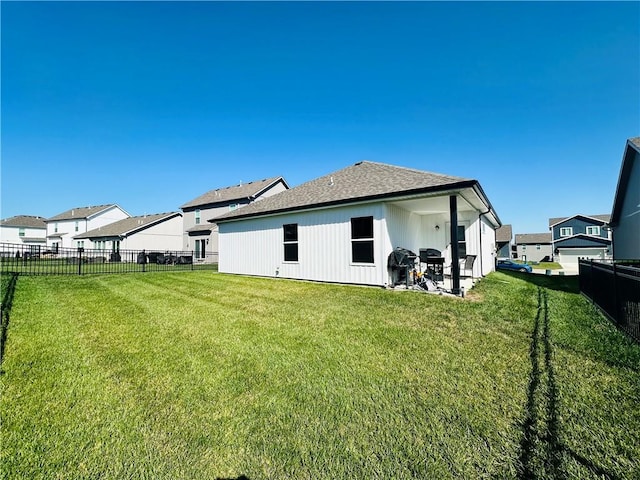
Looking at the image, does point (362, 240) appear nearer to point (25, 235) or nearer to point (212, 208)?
point (212, 208)

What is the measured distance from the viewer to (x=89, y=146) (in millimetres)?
16594

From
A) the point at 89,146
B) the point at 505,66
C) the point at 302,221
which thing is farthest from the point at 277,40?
the point at 89,146

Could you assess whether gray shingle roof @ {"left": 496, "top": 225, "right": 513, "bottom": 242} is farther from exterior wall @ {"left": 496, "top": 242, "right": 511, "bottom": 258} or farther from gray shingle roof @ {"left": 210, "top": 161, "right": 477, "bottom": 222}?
gray shingle roof @ {"left": 210, "top": 161, "right": 477, "bottom": 222}

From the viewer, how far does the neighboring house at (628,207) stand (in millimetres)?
13026

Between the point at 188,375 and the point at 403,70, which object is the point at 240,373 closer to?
the point at 188,375

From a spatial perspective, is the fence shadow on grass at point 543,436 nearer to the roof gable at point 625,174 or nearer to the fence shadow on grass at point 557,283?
the fence shadow on grass at point 557,283

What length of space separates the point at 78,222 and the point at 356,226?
44.9m

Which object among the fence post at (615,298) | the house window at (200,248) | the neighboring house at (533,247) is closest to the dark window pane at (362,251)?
the fence post at (615,298)

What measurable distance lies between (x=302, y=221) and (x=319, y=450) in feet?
29.2

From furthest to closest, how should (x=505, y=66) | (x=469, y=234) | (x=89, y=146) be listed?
(x=89, y=146)
(x=469, y=234)
(x=505, y=66)

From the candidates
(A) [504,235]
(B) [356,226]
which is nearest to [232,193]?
(B) [356,226]

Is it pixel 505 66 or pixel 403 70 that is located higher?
pixel 403 70

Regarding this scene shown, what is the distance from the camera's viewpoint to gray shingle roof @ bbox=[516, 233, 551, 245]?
50469 mm

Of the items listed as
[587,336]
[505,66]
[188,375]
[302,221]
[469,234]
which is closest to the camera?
[188,375]
